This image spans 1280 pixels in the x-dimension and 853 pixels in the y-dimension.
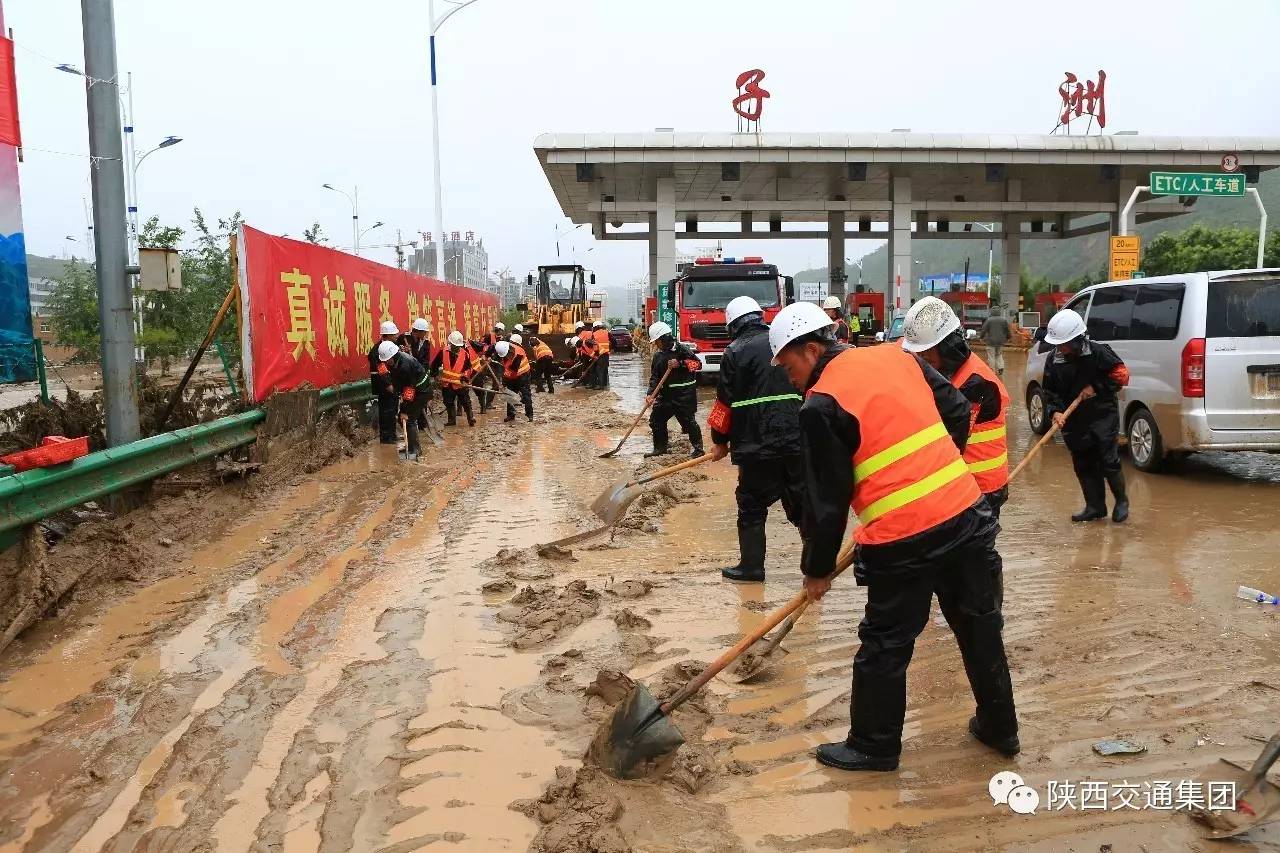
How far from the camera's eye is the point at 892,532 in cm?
307

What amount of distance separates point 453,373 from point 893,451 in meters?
11.1

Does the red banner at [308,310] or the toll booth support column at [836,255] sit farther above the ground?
the toll booth support column at [836,255]

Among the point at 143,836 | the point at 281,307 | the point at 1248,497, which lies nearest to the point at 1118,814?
the point at 143,836

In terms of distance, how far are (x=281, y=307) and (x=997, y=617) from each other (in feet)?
27.6

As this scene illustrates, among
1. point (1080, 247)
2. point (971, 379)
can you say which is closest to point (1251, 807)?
point (971, 379)

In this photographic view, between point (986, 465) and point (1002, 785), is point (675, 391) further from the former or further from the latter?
point (1002, 785)

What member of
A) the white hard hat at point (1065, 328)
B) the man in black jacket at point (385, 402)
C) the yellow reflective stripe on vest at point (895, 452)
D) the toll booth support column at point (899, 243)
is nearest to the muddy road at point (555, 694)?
the yellow reflective stripe on vest at point (895, 452)

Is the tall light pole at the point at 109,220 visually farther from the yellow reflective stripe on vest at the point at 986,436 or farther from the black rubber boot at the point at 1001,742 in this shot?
the black rubber boot at the point at 1001,742

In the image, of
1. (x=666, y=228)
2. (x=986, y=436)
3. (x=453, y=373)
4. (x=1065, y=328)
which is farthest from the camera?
(x=666, y=228)

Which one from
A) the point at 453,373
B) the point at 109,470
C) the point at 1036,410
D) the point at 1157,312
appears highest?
the point at 1157,312

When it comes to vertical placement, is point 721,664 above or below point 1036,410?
below

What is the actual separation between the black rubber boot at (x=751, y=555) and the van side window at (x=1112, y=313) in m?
5.30

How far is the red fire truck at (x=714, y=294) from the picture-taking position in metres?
17.6

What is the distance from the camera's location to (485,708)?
3738 mm
